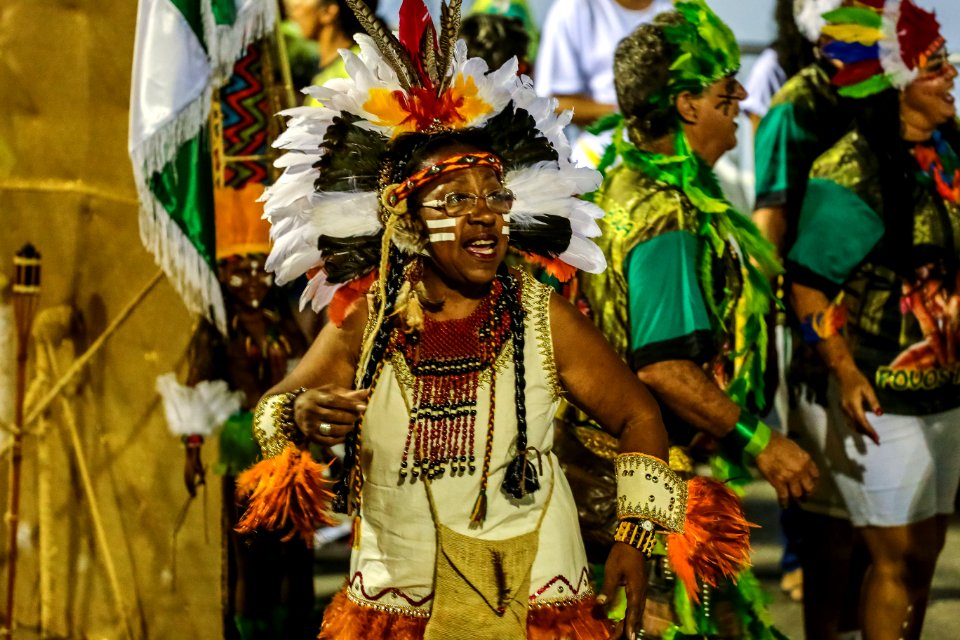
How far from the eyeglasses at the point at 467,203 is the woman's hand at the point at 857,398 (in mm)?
1966

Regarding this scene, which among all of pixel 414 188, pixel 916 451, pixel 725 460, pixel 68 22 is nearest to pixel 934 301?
pixel 916 451

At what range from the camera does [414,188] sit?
10.2 ft

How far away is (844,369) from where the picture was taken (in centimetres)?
465

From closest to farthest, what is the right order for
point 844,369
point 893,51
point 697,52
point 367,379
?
point 367,379 → point 697,52 → point 844,369 → point 893,51

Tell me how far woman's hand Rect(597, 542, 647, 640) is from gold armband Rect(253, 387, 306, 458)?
73cm

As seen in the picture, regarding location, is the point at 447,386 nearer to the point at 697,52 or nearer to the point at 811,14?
the point at 697,52

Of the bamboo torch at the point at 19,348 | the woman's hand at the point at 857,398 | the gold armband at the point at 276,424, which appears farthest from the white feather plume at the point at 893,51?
the bamboo torch at the point at 19,348

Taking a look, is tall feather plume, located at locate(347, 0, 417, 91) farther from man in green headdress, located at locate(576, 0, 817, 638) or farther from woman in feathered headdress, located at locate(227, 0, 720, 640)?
man in green headdress, located at locate(576, 0, 817, 638)

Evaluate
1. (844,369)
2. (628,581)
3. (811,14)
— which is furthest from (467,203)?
(811,14)

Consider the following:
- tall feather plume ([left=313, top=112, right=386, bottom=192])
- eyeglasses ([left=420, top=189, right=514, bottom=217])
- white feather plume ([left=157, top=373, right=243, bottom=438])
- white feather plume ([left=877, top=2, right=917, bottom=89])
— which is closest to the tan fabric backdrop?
white feather plume ([left=157, top=373, right=243, bottom=438])

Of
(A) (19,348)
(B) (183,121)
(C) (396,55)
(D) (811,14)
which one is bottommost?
(A) (19,348)

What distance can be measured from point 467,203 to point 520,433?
1.72ft

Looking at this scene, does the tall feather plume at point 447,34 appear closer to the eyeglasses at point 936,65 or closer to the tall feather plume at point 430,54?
the tall feather plume at point 430,54

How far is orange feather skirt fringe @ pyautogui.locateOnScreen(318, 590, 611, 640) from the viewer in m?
3.04
